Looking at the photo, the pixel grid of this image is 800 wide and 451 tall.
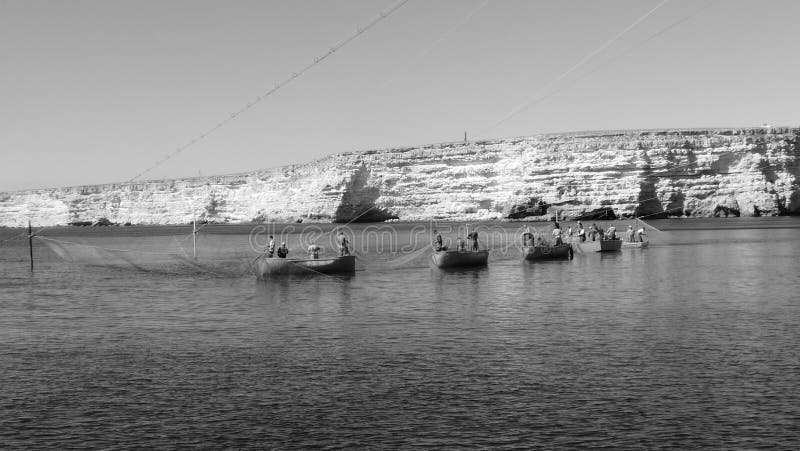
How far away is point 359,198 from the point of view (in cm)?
14275

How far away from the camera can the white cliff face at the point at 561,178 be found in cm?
12425

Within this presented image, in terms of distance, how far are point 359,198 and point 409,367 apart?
126m

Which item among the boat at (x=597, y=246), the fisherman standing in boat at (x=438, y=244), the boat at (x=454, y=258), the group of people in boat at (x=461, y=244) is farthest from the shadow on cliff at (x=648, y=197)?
the fisherman standing in boat at (x=438, y=244)

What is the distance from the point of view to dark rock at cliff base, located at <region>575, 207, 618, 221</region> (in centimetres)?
12544

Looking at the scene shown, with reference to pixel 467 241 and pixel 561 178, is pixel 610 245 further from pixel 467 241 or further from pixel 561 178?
pixel 561 178

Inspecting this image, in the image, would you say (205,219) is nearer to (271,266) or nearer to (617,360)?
(271,266)

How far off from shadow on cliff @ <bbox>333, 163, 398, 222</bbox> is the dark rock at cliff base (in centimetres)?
3427

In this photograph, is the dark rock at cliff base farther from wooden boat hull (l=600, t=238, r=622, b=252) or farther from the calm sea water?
the calm sea water

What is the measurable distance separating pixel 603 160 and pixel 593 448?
117 metres

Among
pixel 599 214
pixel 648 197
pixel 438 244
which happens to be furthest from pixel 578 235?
pixel 648 197

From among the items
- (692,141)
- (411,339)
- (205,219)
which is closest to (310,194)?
(205,219)

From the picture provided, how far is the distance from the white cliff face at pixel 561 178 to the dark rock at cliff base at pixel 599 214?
0.73 m

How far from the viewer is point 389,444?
12312 mm

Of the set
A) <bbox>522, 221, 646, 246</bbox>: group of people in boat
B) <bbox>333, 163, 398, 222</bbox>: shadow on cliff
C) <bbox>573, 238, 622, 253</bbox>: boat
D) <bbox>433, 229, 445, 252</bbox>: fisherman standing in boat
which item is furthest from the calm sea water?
<bbox>333, 163, 398, 222</bbox>: shadow on cliff
